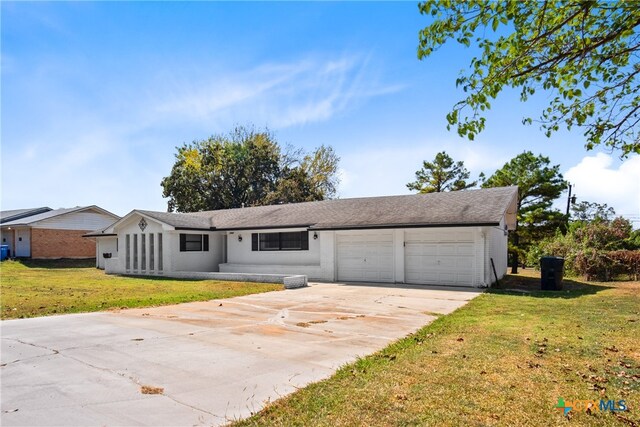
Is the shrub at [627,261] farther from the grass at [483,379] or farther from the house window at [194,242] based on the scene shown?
the house window at [194,242]

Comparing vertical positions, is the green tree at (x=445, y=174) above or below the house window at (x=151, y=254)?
above

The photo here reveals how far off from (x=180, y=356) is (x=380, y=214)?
581 inches

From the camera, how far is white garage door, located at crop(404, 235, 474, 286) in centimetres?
1697

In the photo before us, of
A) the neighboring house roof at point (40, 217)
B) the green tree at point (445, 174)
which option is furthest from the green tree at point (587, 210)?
the neighboring house roof at point (40, 217)

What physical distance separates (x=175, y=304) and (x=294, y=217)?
1152 cm

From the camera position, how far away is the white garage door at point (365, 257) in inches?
744

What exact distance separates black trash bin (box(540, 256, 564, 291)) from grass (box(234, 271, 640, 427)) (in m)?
6.76

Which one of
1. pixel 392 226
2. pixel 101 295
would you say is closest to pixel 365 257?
pixel 392 226

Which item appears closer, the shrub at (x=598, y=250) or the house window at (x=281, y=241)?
the shrub at (x=598, y=250)

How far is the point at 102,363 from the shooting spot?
6.02m

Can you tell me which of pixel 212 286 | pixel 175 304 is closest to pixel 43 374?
pixel 175 304

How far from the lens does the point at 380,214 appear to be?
2003cm

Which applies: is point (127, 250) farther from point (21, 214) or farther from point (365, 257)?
point (21, 214)

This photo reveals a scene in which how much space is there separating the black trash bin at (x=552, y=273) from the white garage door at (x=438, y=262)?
2682 mm
